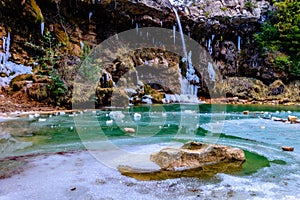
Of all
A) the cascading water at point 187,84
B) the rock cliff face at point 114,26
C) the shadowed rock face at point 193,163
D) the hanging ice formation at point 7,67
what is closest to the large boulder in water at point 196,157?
the shadowed rock face at point 193,163

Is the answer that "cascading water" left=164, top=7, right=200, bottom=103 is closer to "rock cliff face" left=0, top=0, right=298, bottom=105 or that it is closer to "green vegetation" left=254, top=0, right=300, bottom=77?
"rock cliff face" left=0, top=0, right=298, bottom=105

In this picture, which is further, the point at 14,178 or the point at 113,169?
the point at 113,169

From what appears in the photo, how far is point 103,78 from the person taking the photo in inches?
674

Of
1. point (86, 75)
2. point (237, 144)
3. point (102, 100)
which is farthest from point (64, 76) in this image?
point (237, 144)

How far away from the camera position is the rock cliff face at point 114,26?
1655 centimetres

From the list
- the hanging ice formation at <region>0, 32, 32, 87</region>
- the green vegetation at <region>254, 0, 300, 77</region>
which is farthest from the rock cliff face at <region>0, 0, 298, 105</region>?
the green vegetation at <region>254, 0, 300, 77</region>

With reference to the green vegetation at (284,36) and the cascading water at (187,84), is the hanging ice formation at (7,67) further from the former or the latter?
the green vegetation at (284,36)

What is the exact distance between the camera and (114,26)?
2442cm

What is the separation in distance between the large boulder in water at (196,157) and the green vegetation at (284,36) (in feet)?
85.9

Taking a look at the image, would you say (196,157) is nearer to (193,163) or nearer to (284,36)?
(193,163)

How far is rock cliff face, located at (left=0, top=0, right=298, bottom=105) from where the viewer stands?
1655 cm

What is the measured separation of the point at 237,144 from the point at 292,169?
1841 millimetres

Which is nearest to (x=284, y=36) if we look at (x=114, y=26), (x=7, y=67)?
(x=114, y=26)

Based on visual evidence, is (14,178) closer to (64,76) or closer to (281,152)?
(281,152)
